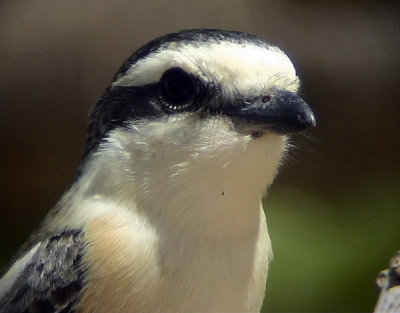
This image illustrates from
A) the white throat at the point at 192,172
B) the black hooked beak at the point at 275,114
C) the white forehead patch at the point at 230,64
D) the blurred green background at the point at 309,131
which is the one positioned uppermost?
the white forehead patch at the point at 230,64

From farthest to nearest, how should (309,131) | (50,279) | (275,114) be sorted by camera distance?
(309,131), (50,279), (275,114)

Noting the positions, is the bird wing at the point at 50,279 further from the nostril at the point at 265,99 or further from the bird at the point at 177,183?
the nostril at the point at 265,99

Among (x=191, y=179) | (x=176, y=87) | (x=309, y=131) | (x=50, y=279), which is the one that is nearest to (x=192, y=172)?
(x=191, y=179)

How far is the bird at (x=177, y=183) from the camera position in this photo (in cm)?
143

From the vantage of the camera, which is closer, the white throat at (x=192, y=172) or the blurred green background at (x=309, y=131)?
the white throat at (x=192, y=172)

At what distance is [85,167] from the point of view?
1.60m

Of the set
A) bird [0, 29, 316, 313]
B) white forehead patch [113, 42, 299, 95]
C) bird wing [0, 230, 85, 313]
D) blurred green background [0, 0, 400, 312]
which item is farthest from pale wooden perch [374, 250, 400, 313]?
blurred green background [0, 0, 400, 312]

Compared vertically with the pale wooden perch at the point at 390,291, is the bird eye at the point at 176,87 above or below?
above

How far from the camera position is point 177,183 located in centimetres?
146

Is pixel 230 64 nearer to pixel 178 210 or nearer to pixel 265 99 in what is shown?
pixel 265 99

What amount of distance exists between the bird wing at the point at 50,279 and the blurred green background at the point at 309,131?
0.85 metres

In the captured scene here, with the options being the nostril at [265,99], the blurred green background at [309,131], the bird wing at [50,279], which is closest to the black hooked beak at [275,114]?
the nostril at [265,99]

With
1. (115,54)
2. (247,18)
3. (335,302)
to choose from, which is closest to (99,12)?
(115,54)

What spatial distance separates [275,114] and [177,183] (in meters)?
0.17
